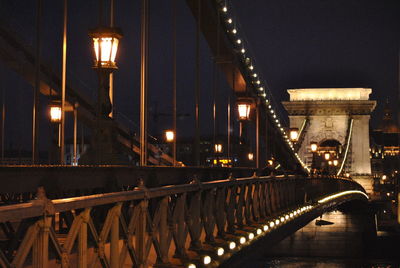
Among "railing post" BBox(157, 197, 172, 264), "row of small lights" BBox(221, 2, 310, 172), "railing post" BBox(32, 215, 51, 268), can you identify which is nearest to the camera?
"railing post" BBox(32, 215, 51, 268)

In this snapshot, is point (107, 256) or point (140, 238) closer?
point (107, 256)

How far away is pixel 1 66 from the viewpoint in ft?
74.1

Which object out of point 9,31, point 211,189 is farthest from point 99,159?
point 9,31

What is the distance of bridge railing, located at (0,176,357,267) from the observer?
15.8 feet

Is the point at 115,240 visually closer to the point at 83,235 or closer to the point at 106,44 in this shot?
the point at 83,235

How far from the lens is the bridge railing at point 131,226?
189 inches

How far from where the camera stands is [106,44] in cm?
1247

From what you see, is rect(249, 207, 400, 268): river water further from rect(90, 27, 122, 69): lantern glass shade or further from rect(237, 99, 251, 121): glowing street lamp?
rect(90, 27, 122, 69): lantern glass shade

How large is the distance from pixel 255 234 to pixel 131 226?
676 cm

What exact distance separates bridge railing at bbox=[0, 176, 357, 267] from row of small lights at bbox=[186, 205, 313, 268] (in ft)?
0.31

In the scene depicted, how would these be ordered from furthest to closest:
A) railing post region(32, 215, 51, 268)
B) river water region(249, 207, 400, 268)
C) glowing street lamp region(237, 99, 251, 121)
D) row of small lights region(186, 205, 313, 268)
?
river water region(249, 207, 400, 268) < glowing street lamp region(237, 99, 251, 121) < row of small lights region(186, 205, 313, 268) < railing post region(32, 215, 51, 268)

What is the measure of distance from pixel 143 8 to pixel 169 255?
1087 centimetres

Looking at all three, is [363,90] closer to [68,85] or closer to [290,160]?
[290,160]

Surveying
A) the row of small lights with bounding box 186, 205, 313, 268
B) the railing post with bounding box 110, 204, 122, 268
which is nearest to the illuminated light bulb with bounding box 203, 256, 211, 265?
the row of small lights with bounding box 186, 205, 313, 268
